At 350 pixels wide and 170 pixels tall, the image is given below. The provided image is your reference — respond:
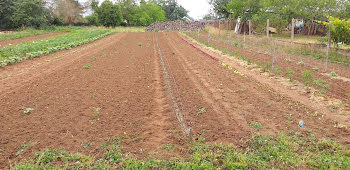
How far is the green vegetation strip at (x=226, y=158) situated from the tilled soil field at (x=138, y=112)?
19cm

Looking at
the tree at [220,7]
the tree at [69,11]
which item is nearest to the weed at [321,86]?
the tree at [220,7]

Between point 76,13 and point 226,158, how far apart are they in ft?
180

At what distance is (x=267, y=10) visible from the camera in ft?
82.7

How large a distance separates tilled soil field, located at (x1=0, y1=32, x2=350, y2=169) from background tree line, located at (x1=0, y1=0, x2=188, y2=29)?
34.2 m

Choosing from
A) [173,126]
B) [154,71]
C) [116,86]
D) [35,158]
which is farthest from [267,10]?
[35,158]

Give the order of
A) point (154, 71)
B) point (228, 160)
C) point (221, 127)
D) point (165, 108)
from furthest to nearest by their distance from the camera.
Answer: point (154, 71), point (165, 108), point (221, 127), point (228, 160)

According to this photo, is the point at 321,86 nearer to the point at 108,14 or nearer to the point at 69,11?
the point at 108,14

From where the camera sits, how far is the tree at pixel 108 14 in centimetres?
4550

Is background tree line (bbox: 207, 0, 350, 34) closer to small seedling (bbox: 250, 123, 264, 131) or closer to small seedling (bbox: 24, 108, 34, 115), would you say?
small seedling (bbox: 250, 123, 264, 131)

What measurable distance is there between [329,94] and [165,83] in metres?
4.87

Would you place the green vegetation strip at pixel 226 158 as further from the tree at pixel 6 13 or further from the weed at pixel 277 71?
the tree at pixel 6 13

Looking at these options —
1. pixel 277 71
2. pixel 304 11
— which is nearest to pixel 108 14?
pixel 304 11

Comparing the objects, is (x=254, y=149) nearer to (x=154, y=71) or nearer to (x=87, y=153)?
(x=87, y=153)

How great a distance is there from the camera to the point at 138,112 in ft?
18.6
